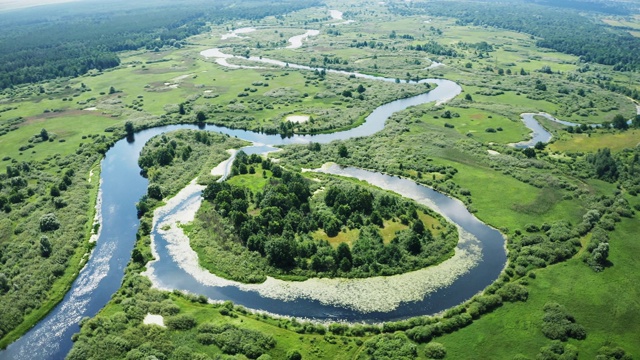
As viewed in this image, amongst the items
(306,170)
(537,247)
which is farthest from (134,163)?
(537,247)

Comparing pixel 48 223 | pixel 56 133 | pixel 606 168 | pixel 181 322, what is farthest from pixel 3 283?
pixel 606 168

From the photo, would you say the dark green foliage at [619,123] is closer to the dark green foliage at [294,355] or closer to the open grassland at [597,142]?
the open grassland at [597,142]

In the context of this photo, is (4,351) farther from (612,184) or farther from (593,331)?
(612,184)

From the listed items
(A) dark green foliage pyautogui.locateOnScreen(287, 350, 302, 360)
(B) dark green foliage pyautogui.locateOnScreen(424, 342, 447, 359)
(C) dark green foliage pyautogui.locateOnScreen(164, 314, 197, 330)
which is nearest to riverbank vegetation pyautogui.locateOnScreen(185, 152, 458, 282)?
(C) dark green foliage pyautogui.locateOnScreen(164, 314, 197, 330)

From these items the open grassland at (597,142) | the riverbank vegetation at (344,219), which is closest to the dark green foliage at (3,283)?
the riverbank vegetation at (344,219)

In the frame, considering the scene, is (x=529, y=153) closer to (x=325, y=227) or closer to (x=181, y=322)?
(x=325, y=227)

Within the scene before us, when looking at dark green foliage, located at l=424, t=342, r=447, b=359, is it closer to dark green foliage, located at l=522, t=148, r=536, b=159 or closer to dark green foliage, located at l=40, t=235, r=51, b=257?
dark green foliage, located at l=40, t=235, r=51, b=257

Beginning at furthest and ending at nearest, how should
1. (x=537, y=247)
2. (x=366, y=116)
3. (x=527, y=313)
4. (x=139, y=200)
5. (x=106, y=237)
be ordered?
(x=366, y=116)
(x=139, y=200)
(x=106, y=237)
(x=537, y=247)
(x=527, y=313)
